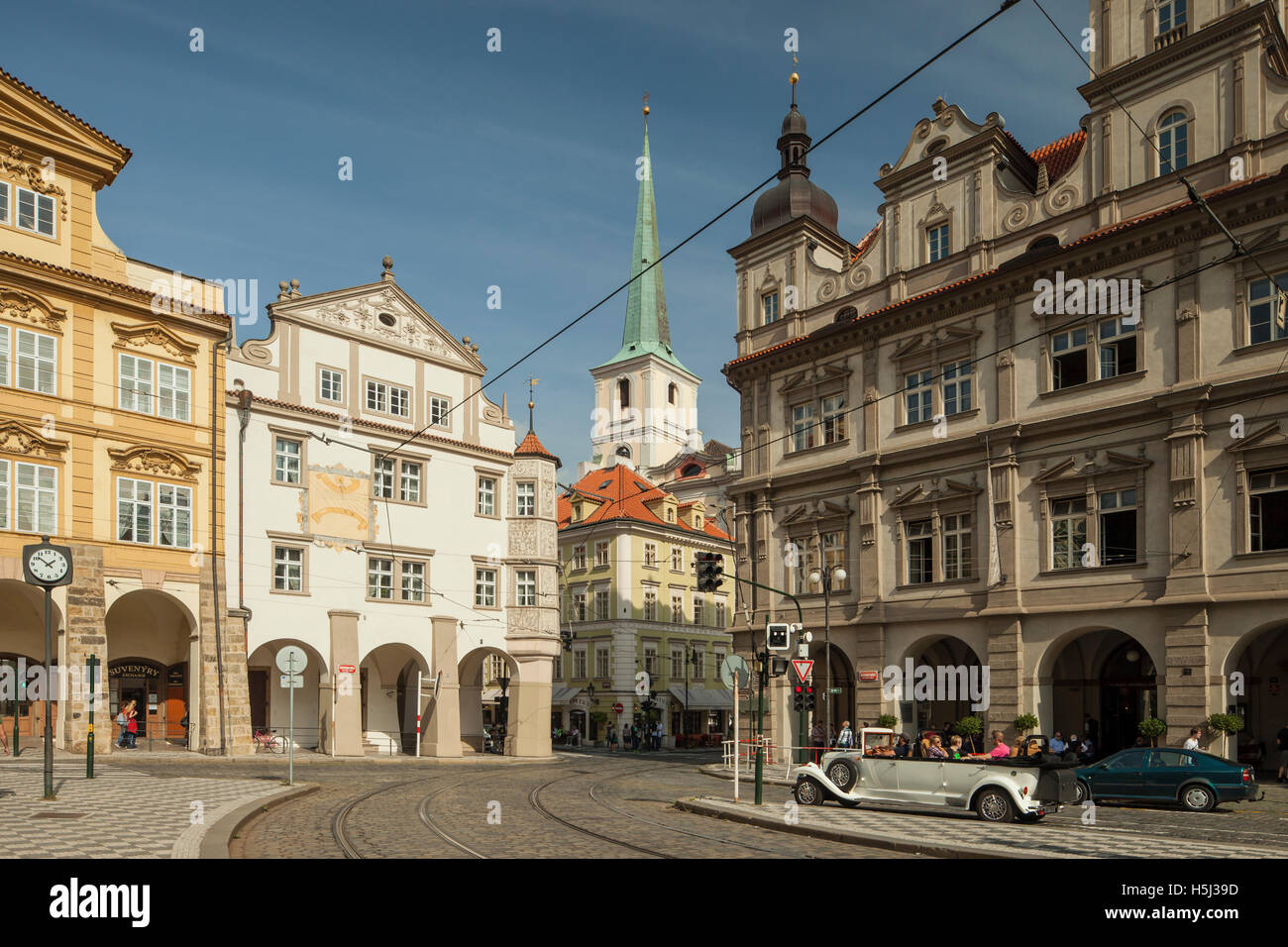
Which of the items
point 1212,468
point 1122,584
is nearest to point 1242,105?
point 1212,468

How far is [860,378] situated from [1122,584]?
10800 millimetres

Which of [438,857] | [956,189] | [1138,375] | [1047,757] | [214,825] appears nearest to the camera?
[438,857]

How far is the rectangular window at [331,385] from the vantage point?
130ft

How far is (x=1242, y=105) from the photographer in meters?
26.9

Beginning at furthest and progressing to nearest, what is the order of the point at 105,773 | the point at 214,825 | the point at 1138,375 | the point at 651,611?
the point at 651,611
the point at 1138,375
the point at 105,773
the point at 214,825

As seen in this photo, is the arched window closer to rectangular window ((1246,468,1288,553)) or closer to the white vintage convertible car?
rectangular window ((1246,468,1288,553))

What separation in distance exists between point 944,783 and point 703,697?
163 feet

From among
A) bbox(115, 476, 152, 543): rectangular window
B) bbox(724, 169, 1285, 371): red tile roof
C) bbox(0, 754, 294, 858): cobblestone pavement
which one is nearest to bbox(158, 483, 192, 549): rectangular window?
bbox(115, 476, 152, 543): rectangular window

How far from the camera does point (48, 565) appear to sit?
17984 mm

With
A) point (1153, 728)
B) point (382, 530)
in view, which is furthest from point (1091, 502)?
point (382, 530)

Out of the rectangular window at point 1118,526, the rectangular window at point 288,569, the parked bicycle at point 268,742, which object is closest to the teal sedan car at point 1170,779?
the rectangular window at point 1118,526

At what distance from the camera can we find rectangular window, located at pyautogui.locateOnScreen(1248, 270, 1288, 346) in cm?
2562

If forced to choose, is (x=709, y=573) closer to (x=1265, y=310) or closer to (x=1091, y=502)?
(x=1091, y=502)

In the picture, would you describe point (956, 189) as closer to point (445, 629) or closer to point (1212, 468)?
point (1212, 468)
